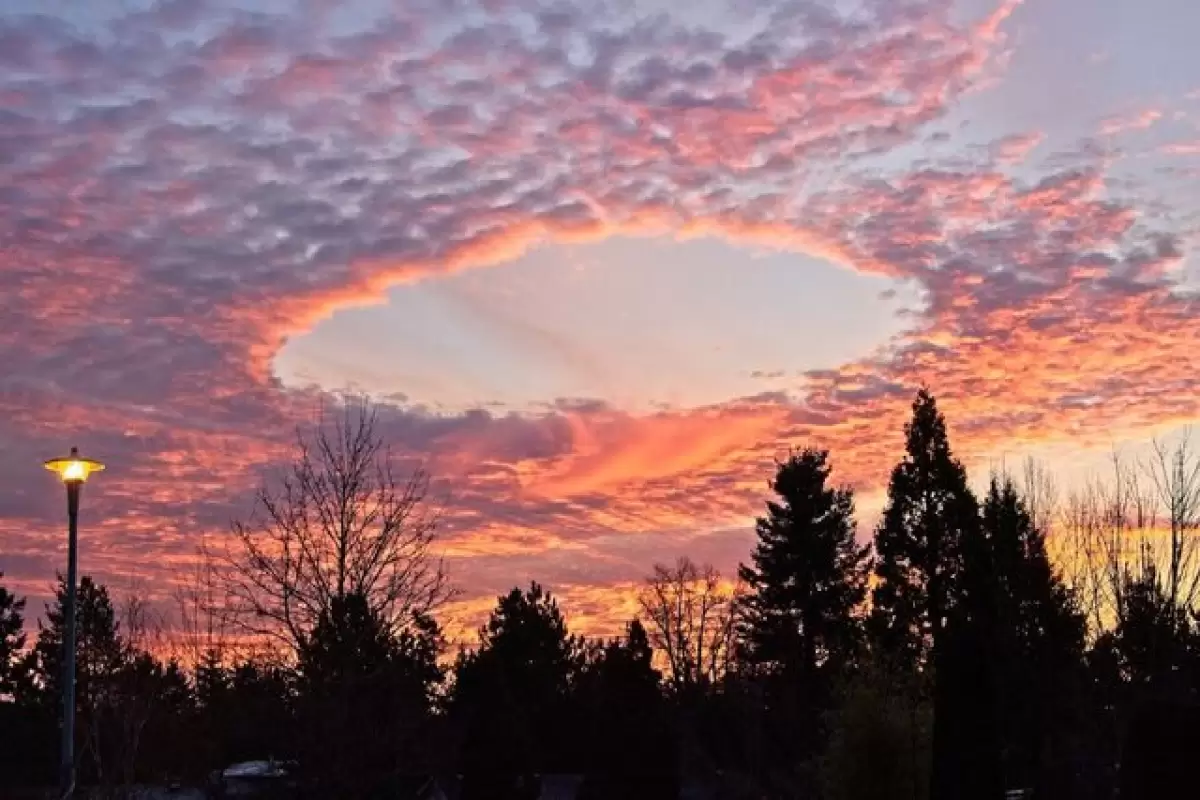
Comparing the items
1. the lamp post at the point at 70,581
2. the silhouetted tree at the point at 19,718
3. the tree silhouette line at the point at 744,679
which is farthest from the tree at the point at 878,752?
the silhouetted tree at the point at 19,718

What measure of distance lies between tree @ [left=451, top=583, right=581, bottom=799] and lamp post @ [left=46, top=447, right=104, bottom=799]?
87.5ft

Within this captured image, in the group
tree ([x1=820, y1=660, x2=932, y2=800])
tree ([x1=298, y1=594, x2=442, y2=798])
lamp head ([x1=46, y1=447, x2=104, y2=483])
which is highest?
lamp head ([x1=46, y1=447, x2=104, y2=483])

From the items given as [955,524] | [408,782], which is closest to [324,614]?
[408,782]

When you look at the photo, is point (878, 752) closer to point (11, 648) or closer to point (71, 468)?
point (71, 468)

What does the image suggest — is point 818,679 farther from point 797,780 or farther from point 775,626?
point 797,780

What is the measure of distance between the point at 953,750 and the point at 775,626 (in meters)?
40.1

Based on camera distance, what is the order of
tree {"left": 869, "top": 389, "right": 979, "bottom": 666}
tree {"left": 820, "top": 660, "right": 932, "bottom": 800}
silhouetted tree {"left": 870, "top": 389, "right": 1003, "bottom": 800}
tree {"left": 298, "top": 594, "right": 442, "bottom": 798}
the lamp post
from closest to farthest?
the lamp post < tree {"left": 298, "top": 594, "right": 442, "bottom": 798} < tree {"left": 820, "top": 660, "right": 932, "bottom": 800} < silhouetted tree {"left": 870, "top": 389, "right": 1003, "bottom": 800} < tree {"left": 869, "top": 389, "right": 979, "bottom": 666}

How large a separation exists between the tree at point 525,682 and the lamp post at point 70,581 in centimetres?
2668

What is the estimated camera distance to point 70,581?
1927 centimetres

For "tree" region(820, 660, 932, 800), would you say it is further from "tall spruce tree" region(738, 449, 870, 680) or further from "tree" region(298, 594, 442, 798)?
"tall spruce tree" region(738, 449, 870, 680)

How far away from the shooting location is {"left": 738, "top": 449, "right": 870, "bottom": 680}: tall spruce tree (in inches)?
2372

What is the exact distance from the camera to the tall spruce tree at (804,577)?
198ft

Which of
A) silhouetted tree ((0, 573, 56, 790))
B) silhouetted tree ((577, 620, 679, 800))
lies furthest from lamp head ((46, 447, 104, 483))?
silhouetted tree ((0, 573, 56, 790))

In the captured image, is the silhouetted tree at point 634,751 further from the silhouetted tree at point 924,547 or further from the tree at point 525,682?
the silhouetted tree at point 924,547
